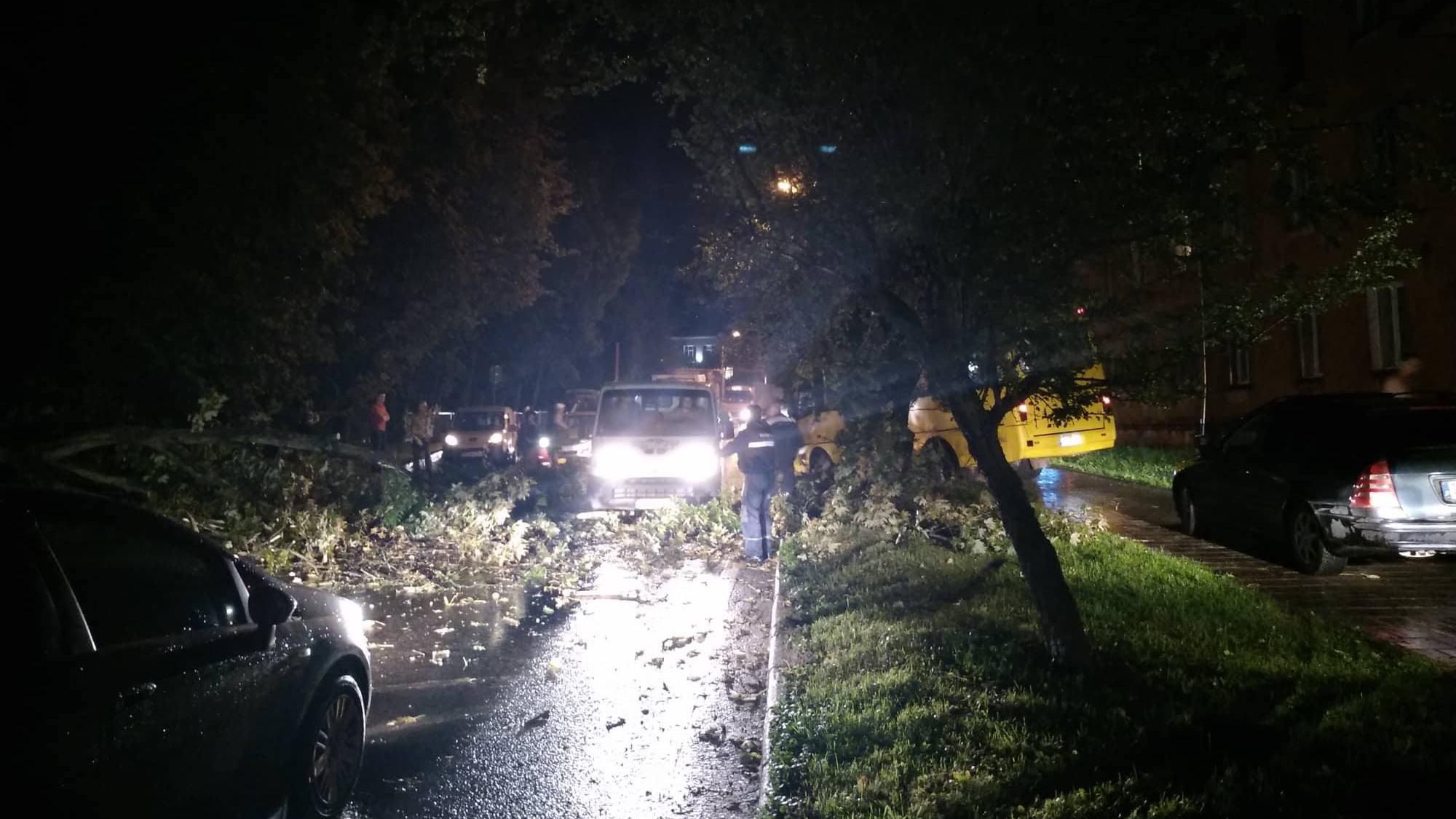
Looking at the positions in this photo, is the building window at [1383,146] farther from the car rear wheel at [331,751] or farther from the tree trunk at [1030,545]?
the car rear wheel at [331,751]

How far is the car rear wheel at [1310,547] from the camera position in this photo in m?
9.37

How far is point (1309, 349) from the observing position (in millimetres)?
20688

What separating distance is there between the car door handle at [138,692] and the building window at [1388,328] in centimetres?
1963

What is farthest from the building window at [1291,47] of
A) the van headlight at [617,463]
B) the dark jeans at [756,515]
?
the dark jeans at [756,515]

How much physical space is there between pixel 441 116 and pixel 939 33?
19406 millimetres

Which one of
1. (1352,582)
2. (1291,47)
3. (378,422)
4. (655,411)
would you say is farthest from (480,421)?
(1352,582)

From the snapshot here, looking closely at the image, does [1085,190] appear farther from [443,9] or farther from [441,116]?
[441,116]

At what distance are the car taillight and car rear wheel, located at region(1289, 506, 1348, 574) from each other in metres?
0.49

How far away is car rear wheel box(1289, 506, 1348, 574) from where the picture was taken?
30.7ft

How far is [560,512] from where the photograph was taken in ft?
50.4

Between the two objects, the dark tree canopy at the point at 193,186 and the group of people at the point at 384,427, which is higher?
the dark tree canopy at the point at 193,186

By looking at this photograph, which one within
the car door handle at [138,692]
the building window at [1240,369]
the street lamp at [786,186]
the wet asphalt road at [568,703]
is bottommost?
the wet asphalt road at [568,703]

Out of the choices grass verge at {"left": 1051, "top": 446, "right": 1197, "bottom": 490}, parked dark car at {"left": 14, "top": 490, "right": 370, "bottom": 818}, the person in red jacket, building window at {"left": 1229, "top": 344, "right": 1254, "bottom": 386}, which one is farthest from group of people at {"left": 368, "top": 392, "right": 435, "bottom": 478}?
building window at {"left": 1229, "top": 344, "right": 1254, "bottom": 386}

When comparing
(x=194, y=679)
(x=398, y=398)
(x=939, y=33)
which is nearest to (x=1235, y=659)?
(x=939, y=33)
